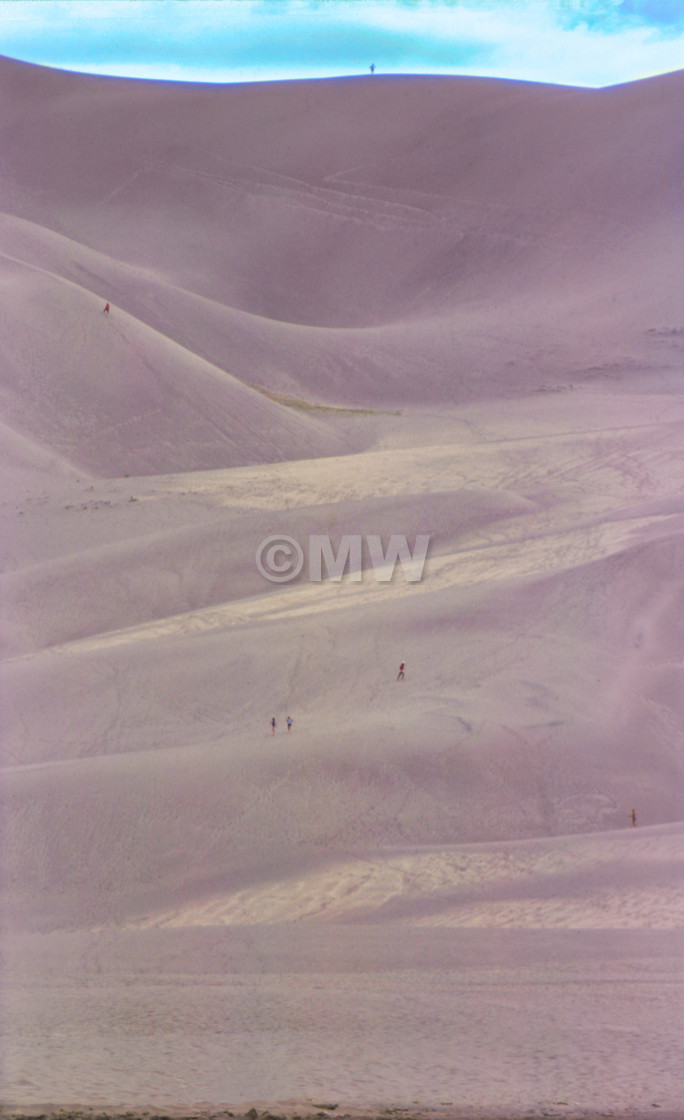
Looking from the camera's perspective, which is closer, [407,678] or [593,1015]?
[593,1015]

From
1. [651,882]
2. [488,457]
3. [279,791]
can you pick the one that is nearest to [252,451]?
[488,457]

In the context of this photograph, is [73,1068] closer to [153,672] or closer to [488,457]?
[153,672]

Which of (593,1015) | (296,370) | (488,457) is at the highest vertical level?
(296,370)

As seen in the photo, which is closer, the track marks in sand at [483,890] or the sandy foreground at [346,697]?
the sandy foreground at [346,697]

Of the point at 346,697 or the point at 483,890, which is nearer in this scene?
the point at 483,890

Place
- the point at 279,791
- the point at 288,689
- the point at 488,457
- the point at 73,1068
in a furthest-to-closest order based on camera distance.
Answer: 1. the point at 488,457
2. the point at 288,689
3. the point at 279,791
4. the point at 73,1068

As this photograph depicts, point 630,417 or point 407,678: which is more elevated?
point 630,417

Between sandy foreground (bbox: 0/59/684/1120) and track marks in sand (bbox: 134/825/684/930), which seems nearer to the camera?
sandy foreground (bbox: 0/59/684/1120)

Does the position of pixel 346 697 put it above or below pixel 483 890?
above
